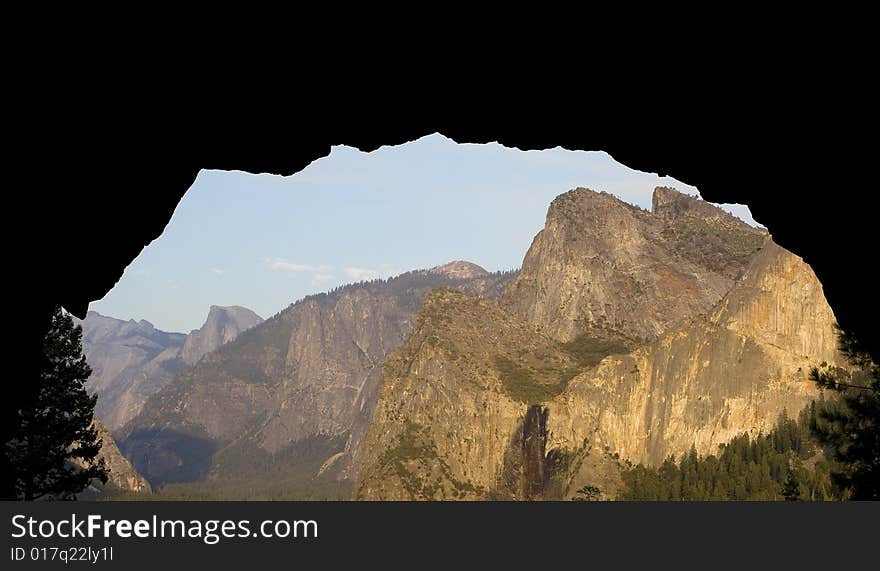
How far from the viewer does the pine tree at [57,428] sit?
3591 centimetres

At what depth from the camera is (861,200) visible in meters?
11.4

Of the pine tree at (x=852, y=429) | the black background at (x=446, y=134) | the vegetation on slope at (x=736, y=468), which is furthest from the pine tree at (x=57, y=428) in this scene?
the vegetation on slope at (x=736, y=468)

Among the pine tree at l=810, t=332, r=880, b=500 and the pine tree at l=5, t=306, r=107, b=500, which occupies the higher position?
the pine tree at l=5, t=306, r=107, b=500

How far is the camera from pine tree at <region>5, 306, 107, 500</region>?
118 ft

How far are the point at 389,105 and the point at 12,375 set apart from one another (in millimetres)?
6674

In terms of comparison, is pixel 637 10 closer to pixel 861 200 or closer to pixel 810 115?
pixel 810 115

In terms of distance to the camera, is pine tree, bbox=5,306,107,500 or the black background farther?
pine tree, bbox=5,306,107,500

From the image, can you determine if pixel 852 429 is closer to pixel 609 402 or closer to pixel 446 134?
pixel 446 134

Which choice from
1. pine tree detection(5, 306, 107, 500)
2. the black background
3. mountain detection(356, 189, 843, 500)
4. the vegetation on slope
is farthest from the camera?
mountain detection(356, 189, 843, 500)

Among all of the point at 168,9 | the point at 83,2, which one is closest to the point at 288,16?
the point at 168,9

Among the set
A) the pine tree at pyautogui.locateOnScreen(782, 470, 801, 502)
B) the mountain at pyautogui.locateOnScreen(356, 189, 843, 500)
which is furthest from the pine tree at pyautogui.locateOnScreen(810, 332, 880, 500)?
the mountain at pyautogui.locateOnScreen(356, 189, 843, 500)

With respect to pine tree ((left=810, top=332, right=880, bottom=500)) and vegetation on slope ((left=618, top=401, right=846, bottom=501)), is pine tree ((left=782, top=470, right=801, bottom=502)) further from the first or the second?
vegetation on slope ((left=618, top=401, right=846, bottom=501))

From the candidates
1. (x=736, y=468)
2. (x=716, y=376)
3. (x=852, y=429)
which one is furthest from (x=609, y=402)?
(x=852, y=429)

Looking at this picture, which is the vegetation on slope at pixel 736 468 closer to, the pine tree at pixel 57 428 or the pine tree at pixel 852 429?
the pine tree at pixel 852 429
